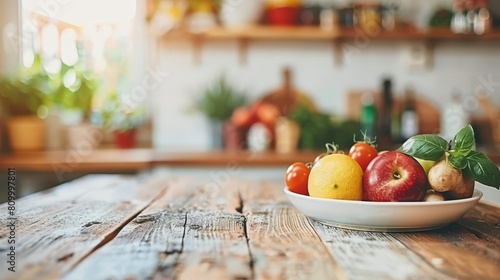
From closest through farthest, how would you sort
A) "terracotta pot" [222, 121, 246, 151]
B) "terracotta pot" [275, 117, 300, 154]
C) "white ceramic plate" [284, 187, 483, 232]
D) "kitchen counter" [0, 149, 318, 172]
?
"white ceramic plate" [284, 187, 483, 232]
"kitchen counter" [0, 149, 318, 172]
"terracotta pot" [275, 117, 300, 154]
"terracotta pot" [222, 121, 246, 151]

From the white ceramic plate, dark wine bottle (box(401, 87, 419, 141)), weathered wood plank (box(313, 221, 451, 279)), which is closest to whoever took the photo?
weathered wood plank (box(313, 221, 451, 279))

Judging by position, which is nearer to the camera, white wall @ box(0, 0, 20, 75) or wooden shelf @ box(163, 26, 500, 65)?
wooden shelf @ box(163, 26, 500, 65)

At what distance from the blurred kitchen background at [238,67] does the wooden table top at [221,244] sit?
1.79 metres

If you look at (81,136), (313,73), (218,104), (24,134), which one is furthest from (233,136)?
(24,134)

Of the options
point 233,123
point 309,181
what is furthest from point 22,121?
point 309,181

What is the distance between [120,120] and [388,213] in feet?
8.07

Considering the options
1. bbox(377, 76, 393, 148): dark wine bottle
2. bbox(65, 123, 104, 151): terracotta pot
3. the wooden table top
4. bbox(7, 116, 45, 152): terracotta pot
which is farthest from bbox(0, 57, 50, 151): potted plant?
bbox(377, 76, 393, 148): dark wine bottle

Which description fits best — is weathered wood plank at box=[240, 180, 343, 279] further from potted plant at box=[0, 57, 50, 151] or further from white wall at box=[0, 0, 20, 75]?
white wall at box=[0, 0, 20, 75]

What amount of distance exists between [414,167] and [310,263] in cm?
28

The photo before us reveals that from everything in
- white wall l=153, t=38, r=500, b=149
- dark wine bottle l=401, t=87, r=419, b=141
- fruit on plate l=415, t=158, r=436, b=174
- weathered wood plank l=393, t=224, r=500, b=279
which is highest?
white wall l=153, t=38, r=500, b=149

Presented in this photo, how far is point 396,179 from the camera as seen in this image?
0.96 meters

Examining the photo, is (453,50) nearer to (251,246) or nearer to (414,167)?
(414,167)

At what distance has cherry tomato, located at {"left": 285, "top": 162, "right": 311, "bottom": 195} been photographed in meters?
1.10

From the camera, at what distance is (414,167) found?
937 mm
